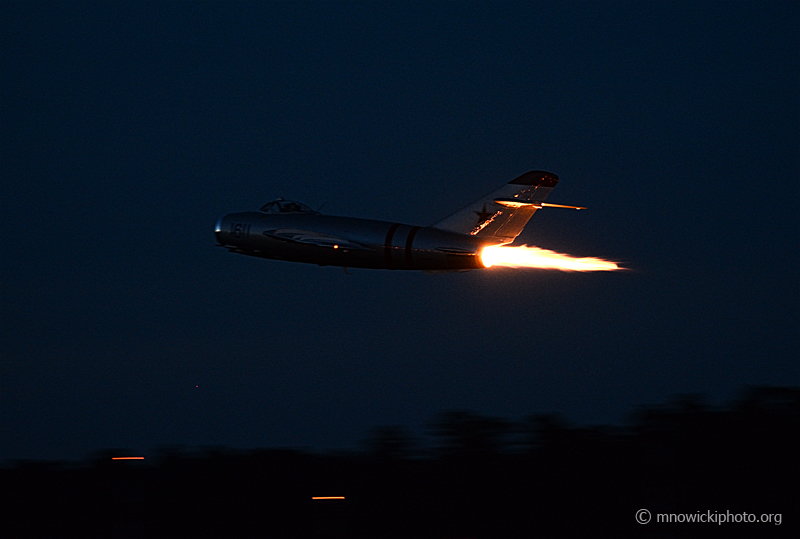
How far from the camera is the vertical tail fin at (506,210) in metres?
51.6

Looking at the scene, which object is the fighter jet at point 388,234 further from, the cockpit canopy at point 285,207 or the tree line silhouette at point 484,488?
the tree line silhouette at point 484,488

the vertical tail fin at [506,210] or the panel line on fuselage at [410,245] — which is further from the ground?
the vertical tail fin at [506,210]

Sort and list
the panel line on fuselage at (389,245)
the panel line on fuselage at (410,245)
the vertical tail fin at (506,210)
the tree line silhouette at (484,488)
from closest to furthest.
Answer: the panel line on fuselage at (410,245) → the panel line on fuselage at (389,245) → the vertical tail fin at (506,210) → the tree line silhouette at (484,488)

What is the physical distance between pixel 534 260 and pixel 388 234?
30.1ft

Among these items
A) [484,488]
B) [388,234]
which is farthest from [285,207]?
[484,488]

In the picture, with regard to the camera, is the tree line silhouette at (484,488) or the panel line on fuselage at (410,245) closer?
the panel line on fuselage at (410,245)

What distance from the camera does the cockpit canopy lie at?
5409 cm

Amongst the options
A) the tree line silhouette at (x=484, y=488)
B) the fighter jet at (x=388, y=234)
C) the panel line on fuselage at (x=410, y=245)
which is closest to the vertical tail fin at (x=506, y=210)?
the fighter jet at (x=388, y=234)

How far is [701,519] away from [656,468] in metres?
7.50

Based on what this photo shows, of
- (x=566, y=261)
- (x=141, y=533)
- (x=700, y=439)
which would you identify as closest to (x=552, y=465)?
(x=700, y=439)

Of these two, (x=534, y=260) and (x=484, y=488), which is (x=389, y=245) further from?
(x=484, y=488)

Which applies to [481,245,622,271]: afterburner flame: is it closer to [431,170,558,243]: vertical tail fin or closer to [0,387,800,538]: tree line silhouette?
[431,170,558,243]: vertical tail fin

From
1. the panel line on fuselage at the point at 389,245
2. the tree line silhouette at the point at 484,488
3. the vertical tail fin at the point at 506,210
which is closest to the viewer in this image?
the panel line on fuselage at the point at 389,245

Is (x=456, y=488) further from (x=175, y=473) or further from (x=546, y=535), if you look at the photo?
(x=175, y=473)
